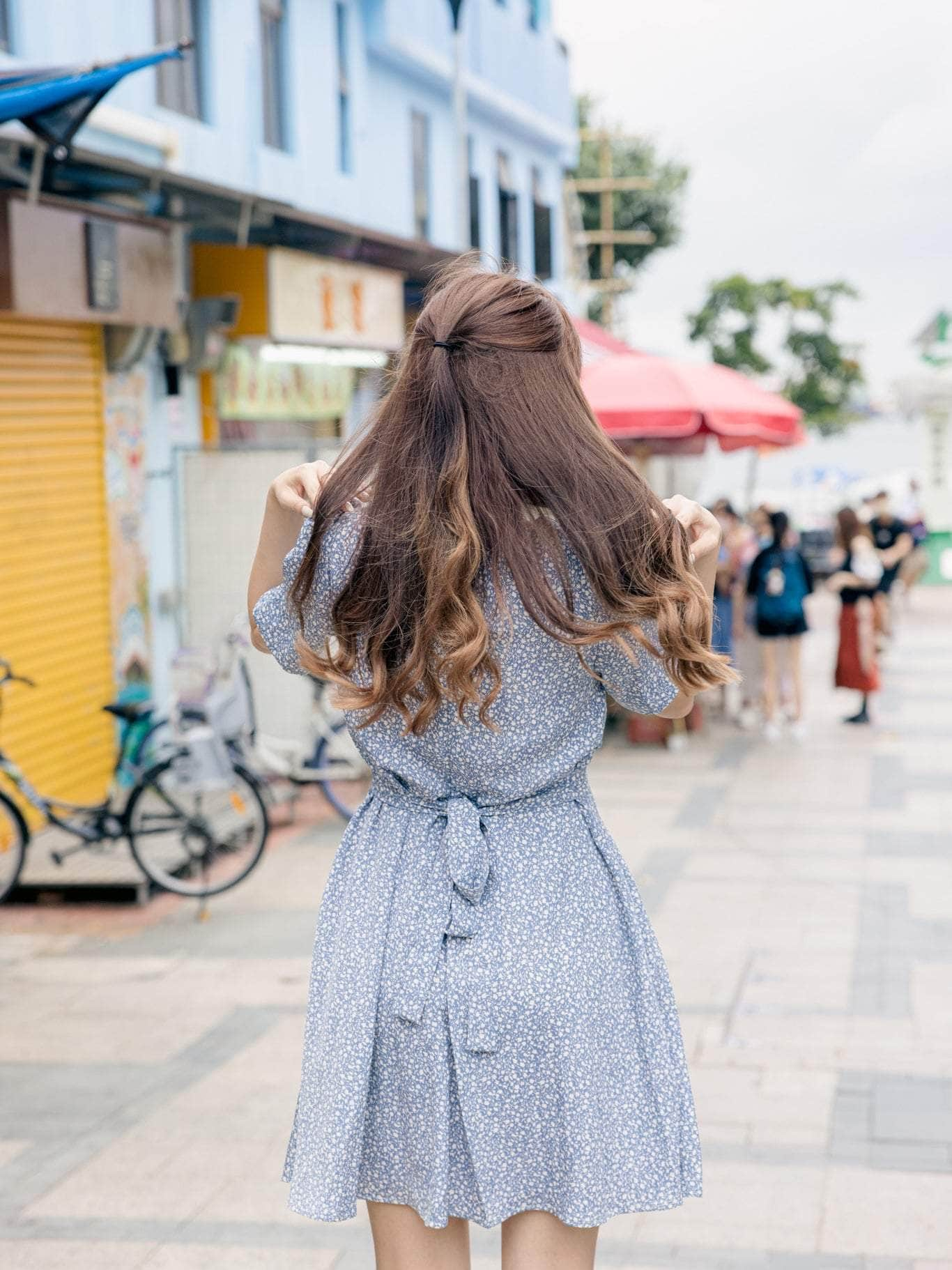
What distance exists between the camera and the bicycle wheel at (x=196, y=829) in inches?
291

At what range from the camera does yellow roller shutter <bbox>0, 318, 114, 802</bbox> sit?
870cm

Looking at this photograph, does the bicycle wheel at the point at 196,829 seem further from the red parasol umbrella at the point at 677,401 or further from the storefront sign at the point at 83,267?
the red parasol umbrella at the point at 677,401

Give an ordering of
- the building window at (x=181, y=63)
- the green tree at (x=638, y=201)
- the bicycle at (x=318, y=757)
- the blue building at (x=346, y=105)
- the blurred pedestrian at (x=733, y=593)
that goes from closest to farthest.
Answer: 1. the bicycle at (x=318, y=757)
2. the blue building at (x=346, y=105)
3. the building window at (x=181, y=63)
4. the blurred pedestrian at (x=733, y=593)
5. the green tree at (x=638, y=201)

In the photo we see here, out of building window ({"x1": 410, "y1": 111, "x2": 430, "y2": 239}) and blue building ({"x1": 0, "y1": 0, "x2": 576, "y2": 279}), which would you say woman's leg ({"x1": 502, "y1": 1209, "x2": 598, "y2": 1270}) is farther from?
building window ({"x1": 410, "y1": 111, "x2": 430, "y2": 239})

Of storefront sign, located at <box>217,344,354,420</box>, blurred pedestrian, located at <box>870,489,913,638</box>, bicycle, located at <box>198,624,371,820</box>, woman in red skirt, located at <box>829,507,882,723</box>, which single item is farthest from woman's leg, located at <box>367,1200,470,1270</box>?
blurred pedestrian, located at <box>870,489,913,638</box>

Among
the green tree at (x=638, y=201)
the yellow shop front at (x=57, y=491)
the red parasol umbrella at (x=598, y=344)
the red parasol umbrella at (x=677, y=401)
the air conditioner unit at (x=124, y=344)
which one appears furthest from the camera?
the green tree at (x=638, y=201)

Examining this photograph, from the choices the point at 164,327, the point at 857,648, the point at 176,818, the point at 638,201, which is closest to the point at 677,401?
the point at 857,648

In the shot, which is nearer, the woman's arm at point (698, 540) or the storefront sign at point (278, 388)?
the woman's arm at point (698, 540)

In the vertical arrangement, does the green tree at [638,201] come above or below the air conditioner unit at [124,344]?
above

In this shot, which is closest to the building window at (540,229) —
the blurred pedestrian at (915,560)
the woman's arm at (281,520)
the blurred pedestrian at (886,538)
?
the blurred pedestrian at (915,560)

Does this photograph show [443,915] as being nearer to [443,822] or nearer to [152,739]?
[443,822]

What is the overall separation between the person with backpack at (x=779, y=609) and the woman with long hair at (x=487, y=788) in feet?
33.6

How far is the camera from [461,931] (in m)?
2.17

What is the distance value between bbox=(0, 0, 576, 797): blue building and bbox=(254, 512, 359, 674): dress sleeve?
16.8 ft
